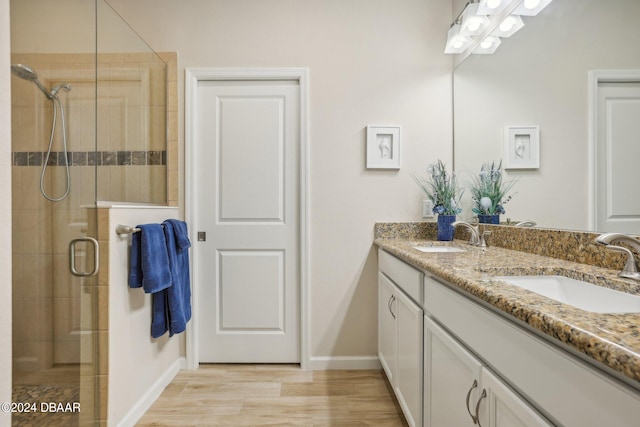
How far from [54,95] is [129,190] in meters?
0.66

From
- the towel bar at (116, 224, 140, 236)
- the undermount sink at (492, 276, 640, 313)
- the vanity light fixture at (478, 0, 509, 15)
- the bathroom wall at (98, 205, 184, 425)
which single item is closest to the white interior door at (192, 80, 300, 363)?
the bathroom wall at (98, 205, 184, 425)

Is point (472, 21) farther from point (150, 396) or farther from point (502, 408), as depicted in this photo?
point (150, 396)

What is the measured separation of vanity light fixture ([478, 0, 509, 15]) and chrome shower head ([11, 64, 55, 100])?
7.06 feet

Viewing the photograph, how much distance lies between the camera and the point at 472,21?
1.99 metres

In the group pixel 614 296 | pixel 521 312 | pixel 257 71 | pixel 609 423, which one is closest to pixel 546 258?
pixel 614 296

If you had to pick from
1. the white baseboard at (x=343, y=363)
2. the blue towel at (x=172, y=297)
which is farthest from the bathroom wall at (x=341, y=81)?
the blue towel at (x=172, y=297)

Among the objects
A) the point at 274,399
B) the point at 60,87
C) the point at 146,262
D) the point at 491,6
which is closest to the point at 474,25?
the point at 491,6

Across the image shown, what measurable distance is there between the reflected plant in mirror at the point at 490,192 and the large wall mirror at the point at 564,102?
57 millimetres

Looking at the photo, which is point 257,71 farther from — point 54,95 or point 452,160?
point 452,160

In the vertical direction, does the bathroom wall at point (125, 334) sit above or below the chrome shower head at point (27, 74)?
below

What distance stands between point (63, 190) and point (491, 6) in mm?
2297

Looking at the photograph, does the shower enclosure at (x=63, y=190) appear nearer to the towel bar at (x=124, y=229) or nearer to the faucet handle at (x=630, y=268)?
the towel bar at (x=124, y=229)
